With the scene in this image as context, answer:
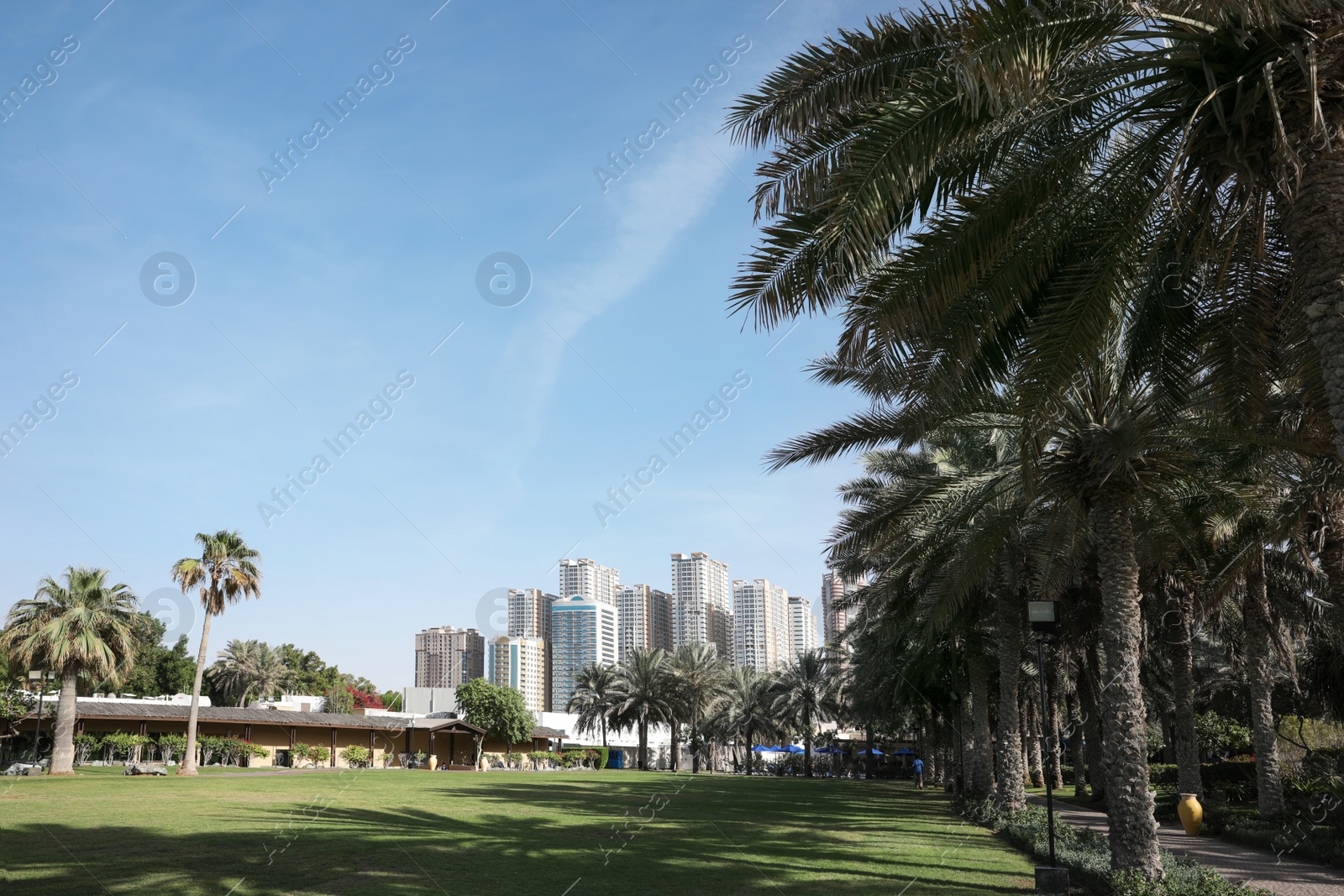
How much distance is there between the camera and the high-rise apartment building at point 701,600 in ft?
402

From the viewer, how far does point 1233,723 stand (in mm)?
40344

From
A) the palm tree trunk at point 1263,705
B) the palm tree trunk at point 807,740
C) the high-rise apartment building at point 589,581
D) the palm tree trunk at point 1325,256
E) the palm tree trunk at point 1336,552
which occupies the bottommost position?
the palm tree trunk at point 807,740

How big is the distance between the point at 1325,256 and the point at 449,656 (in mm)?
155406

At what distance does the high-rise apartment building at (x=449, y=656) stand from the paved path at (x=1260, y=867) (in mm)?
130819

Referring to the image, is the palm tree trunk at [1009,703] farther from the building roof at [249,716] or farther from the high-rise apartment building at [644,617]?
the high-rise apartment building at [644,617]

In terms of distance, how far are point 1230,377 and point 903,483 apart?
831cm

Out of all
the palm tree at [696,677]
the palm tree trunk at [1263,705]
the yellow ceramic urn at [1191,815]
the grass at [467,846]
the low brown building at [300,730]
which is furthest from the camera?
the palm tree at [696,677]

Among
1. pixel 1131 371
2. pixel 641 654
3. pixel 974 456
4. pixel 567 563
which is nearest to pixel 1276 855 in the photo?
pixel 974 456

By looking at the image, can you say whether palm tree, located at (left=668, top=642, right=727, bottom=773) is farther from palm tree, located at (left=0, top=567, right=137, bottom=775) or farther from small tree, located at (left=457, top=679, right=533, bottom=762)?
palm tree, located at (left=0, top=567, right=137, bottom=775)

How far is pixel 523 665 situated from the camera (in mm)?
130875

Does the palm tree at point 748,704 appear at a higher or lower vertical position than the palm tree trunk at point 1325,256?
lower

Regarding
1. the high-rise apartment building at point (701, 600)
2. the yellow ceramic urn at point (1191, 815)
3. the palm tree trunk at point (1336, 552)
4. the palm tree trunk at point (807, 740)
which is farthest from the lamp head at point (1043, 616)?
the high-rise apartment building at point (701, 600)

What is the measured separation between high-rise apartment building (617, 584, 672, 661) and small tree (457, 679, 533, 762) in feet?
166

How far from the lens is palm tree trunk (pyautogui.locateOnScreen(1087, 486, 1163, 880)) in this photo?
12305mm
